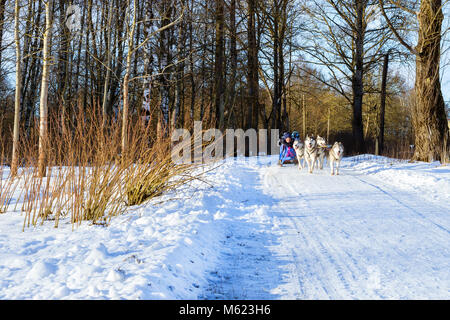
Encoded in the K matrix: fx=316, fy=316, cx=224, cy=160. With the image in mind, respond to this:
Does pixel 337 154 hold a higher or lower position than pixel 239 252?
higher

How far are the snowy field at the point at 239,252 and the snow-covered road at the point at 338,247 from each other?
15 millimetres

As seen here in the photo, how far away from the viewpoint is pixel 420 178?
8.94 meters

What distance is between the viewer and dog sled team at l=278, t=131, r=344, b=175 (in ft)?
36.1

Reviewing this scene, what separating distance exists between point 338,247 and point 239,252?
128cm

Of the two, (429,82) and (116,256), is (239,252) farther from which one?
(429,82)

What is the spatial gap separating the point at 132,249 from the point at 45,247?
103cm

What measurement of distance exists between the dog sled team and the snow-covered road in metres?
3.56

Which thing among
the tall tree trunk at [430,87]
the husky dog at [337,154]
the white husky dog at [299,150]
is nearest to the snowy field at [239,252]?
the husky dog at [337,154]

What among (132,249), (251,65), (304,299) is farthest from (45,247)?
(251,65)

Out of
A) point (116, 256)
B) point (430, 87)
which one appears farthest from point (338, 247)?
point (430, 87)

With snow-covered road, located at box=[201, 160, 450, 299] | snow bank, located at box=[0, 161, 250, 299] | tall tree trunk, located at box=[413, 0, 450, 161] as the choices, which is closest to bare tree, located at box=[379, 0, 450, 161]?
tall tree trunk, located at box=[413, 0, 450, 161]

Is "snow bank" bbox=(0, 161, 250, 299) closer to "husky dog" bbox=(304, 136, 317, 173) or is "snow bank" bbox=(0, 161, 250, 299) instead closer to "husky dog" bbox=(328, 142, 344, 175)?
"husky dog" bbox=(328, 142, 344, 175)

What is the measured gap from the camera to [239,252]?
402 cm
